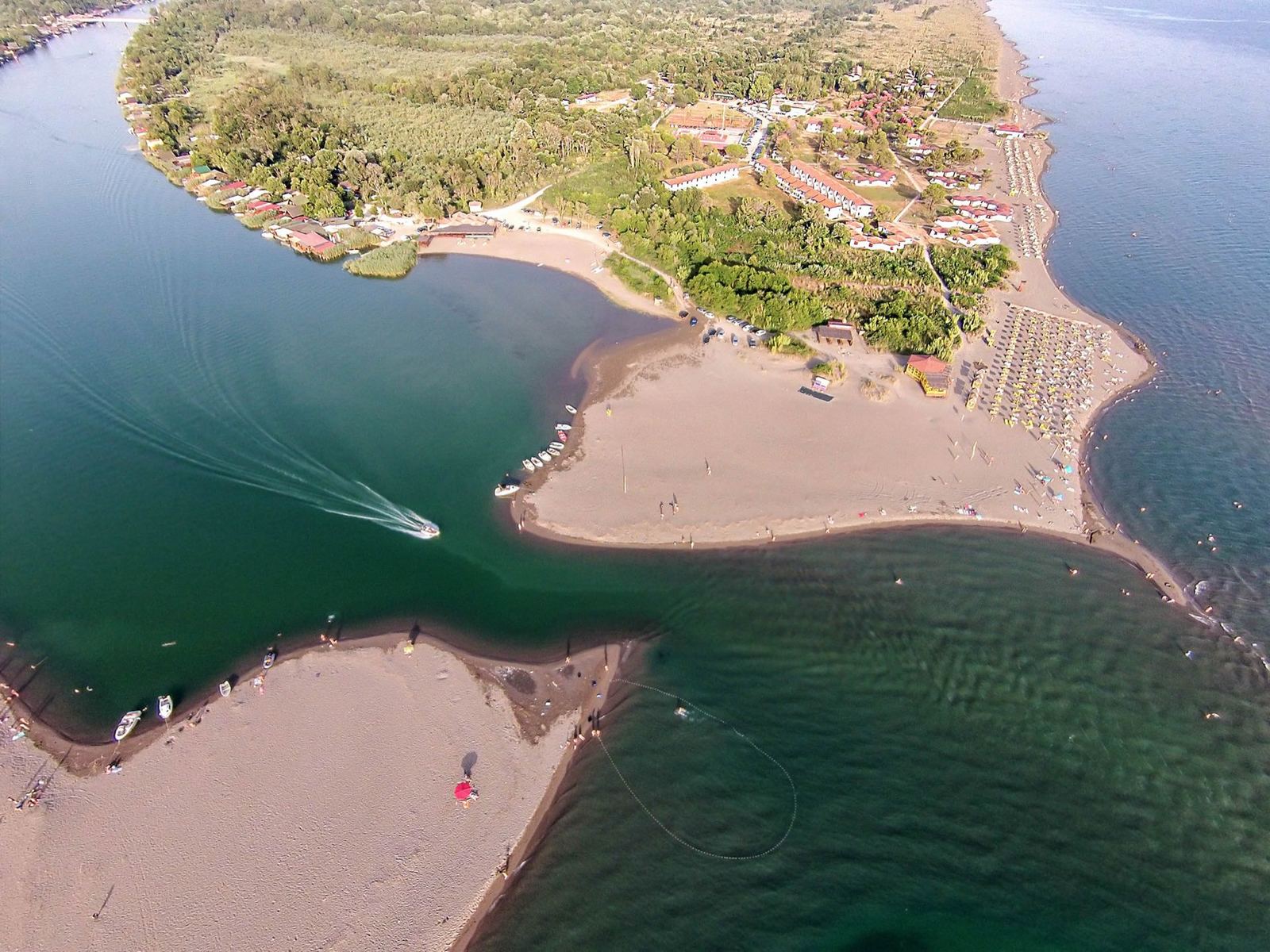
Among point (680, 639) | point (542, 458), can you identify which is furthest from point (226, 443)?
point (680, 639)

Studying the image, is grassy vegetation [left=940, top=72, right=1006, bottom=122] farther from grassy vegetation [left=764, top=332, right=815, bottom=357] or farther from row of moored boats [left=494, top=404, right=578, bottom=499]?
row of moored boats [left=494, top=404, right=578, bottom=499]

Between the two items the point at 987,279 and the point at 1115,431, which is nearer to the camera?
the point at 1115,431

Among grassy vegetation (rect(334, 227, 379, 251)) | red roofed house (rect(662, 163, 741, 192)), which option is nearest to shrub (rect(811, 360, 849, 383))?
red roofed house (rect(662, 163, 741, 192))

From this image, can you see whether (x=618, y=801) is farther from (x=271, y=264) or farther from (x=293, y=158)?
(x=293, y=158)

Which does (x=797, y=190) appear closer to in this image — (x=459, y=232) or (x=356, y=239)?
(x=459, y=232)

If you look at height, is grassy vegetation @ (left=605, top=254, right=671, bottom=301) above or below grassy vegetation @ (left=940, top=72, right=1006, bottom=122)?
below

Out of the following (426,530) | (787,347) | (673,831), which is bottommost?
(673,831)

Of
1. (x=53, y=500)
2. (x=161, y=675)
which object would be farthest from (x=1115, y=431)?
(x=53, y=500)
